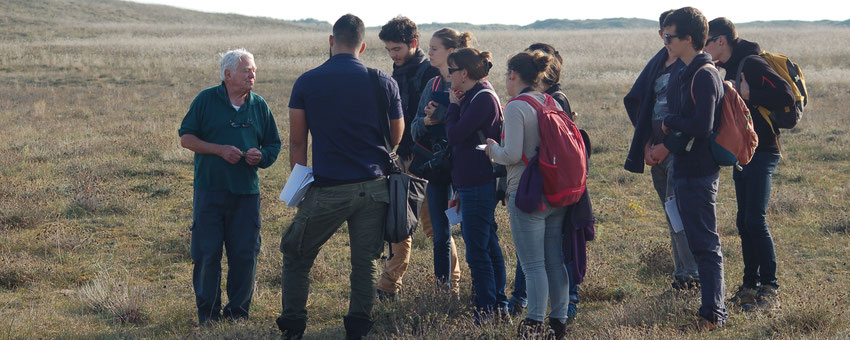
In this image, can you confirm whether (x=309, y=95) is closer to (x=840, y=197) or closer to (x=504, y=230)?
(x=504, y=230)

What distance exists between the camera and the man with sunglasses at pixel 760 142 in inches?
191

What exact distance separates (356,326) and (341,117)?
49.1 inches

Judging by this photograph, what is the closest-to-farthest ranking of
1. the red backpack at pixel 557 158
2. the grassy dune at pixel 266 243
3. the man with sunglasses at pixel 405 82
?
the red backpack at pixel 557 158, the grassy dune at pixel 266 243, the man with sunglasses at pixel 405 82

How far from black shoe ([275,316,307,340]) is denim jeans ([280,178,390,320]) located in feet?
0.10

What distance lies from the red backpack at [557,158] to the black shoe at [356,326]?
51.5 inches

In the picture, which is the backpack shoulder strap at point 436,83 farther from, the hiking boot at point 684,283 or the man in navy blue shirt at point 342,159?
the hiking boot at point 684,283

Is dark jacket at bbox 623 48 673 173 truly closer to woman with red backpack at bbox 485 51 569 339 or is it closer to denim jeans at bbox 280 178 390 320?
woman with red backpack at bbox 485 51 569 339

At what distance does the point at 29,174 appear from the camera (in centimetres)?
975

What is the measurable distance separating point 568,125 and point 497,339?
1.31 metres

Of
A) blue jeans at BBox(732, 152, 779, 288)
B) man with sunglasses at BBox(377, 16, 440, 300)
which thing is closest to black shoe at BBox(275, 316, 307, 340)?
man with sunglasses at BBox(377, 16, 440, 300)

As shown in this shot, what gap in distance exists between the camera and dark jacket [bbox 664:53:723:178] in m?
4.09

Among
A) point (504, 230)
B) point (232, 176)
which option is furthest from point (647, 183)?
point (232, 176)

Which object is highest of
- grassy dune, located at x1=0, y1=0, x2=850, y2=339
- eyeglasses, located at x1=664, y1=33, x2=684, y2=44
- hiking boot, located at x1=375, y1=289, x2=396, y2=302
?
eyeglasses, located at x1=664, y1=33, x2=684, y2=44

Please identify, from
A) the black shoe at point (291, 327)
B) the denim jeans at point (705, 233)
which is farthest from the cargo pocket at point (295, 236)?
the denim jeans at point (705, 233)
